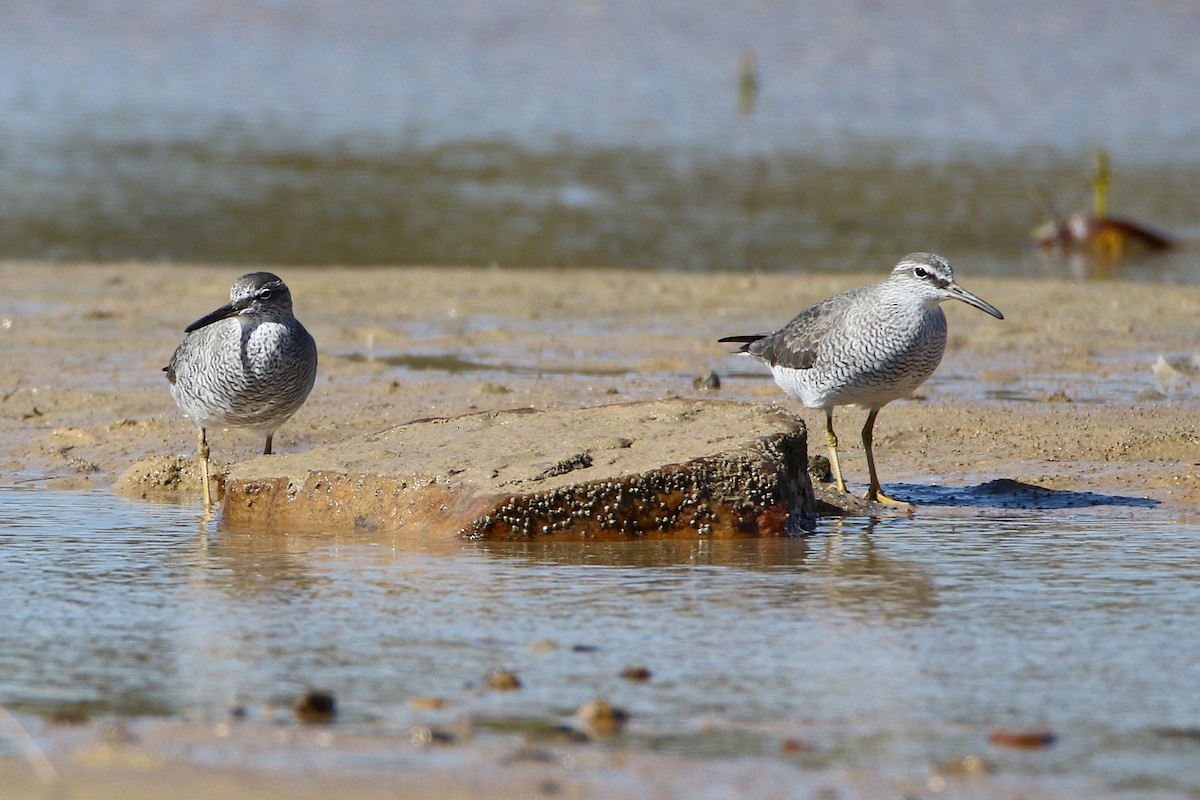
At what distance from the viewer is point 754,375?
11227 millimetres

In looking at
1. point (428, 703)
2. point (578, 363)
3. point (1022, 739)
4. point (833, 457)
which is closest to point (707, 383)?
point (578, 363)

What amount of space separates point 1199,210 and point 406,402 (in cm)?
1411

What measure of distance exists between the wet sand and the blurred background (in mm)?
3118

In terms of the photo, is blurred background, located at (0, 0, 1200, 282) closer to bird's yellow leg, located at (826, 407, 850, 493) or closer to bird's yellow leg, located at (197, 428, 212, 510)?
bird's yellow leg, located at (826, 407, 850, 493)

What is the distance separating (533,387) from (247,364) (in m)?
2.73

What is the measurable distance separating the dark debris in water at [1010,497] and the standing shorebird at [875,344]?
0.82 ft

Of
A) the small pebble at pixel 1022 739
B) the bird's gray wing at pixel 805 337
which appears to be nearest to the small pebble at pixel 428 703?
the small pebble at pixel 1022 739

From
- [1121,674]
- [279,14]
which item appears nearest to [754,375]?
[1121,674]

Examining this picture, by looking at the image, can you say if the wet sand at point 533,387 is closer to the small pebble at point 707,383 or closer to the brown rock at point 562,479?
the small pebble at point 707,383

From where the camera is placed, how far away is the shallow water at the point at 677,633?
451cm

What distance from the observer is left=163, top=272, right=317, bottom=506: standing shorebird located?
8.12 metres

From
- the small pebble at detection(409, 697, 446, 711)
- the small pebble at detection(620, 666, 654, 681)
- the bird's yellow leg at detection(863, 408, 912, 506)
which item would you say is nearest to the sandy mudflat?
the bird's yellow leg at detection(863, 408, 912, 506)

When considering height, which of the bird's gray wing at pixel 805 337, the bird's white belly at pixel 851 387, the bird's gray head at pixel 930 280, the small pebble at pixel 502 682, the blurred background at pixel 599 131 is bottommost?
the small pebble at pixel 502 682

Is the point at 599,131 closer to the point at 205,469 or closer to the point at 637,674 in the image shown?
the point at 205,469
